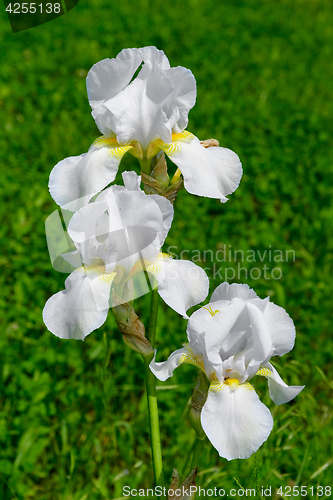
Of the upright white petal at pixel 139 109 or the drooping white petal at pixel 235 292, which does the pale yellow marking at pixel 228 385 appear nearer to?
the drooping white petal at pixel 235 292

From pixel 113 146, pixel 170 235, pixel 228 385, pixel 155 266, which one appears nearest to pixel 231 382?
pixel 228 385

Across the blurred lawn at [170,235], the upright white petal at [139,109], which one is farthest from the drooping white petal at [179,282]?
the blurred lawn at [170,235]

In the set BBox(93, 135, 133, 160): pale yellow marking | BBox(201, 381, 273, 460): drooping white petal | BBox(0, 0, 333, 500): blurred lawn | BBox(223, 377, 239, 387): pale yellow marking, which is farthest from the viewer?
BBox(0, 0, 333, 500): blurred lawn

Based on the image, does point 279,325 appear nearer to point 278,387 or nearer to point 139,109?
point 278,387

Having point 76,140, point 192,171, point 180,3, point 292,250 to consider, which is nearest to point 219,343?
point 192,171

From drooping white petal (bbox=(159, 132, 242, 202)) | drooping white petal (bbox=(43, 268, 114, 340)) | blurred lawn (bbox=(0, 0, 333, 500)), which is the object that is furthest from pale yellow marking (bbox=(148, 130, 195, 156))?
blurred lawn (bbox=(0, 0, 333, 500))

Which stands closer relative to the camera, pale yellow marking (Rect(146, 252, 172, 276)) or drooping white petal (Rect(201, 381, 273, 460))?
drooping white petal (Rect(201, 381, 273, 460))

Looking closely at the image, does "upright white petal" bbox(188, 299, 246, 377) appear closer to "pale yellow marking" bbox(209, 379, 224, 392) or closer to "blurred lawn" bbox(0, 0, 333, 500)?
"pale yellow marking" bbox(209, 379, 224, 392)
